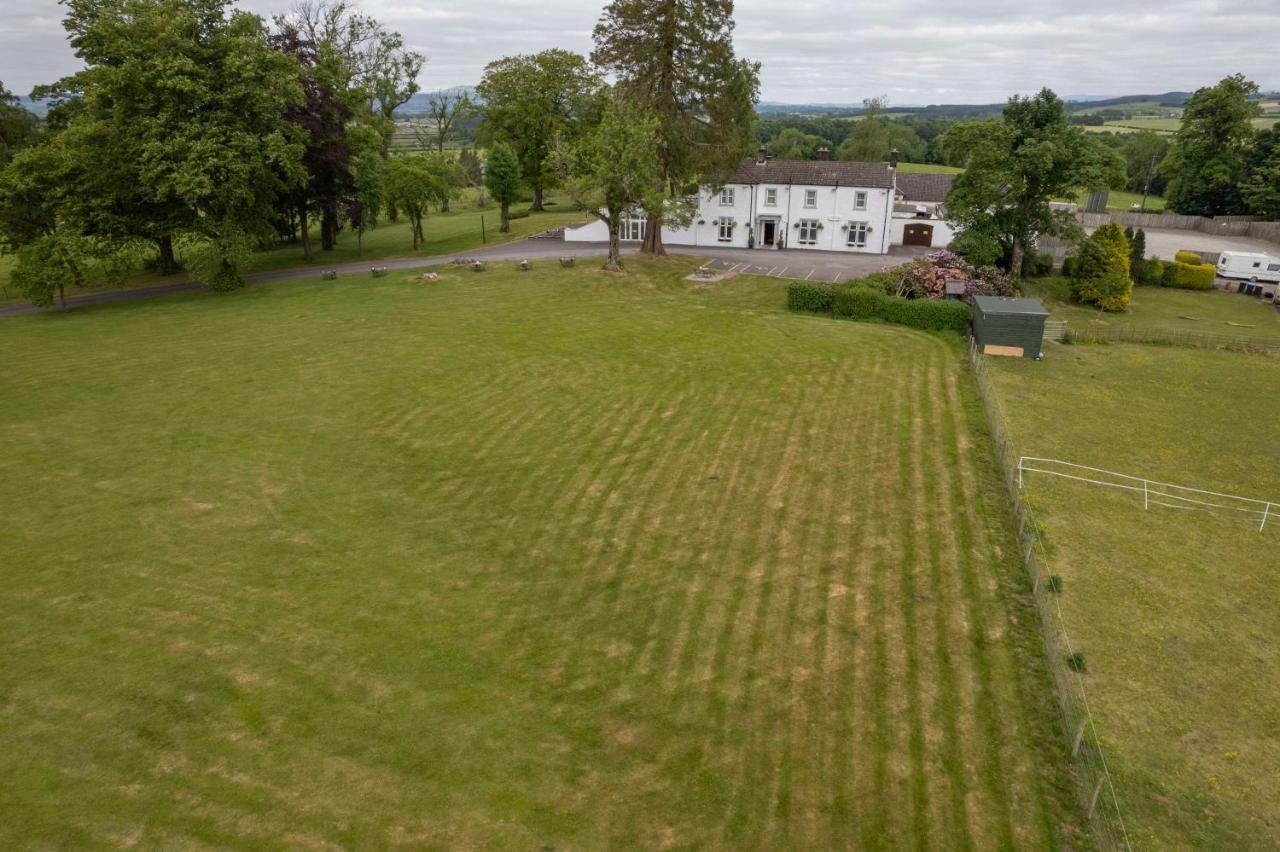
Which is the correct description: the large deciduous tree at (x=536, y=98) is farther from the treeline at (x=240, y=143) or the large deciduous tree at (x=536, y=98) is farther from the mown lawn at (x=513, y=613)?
the mown lawn at (x=513, y=613)

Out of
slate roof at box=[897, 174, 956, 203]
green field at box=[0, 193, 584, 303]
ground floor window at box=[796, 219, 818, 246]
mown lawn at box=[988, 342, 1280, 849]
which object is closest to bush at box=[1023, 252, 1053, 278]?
ground floor window at box=[796, 219, 818, 246]

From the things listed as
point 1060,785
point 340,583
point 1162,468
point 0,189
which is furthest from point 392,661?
point 0,189

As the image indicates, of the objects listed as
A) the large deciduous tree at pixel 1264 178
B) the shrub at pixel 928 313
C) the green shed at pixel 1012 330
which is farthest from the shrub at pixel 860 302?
the large deciduous tree at pixel 1264 178

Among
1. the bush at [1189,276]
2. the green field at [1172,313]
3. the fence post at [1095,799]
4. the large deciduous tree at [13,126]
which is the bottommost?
the fence post at [1095,799]

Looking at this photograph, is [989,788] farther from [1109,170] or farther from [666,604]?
[1109,170]

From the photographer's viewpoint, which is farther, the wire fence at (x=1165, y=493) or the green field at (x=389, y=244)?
the green field at (x=389, y=244)

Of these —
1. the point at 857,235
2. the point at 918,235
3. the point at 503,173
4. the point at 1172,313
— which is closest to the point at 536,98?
the point at 503,173

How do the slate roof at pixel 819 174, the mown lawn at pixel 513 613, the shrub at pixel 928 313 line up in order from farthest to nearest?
the slate roof at pixel 819 174 → the shrub at pixel 928 313 → the mown lawn at pixel 513 613

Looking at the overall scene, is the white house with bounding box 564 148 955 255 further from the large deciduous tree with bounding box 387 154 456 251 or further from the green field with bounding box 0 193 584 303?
the large deciduous tree with bounding box 387 154 456 251
